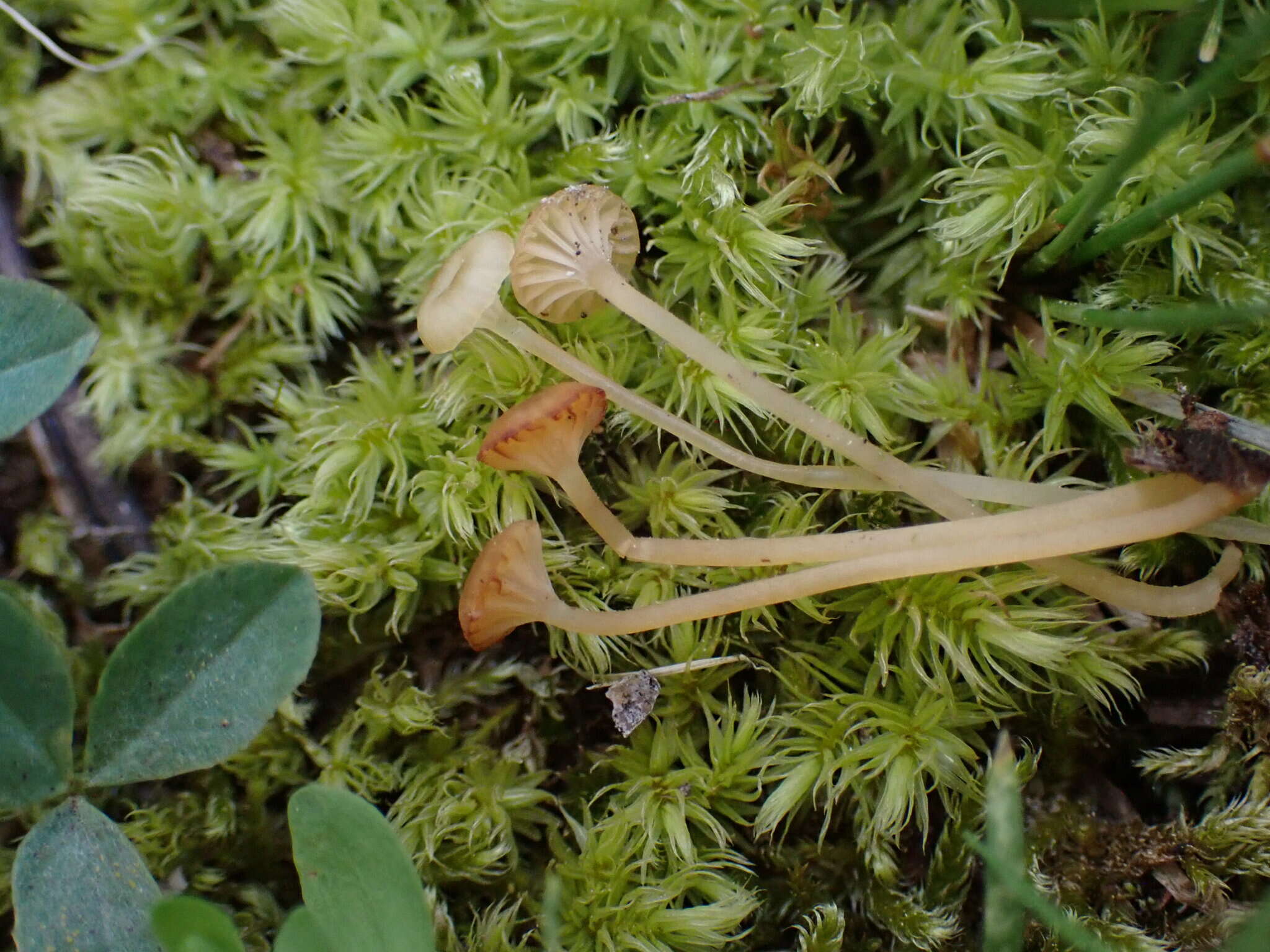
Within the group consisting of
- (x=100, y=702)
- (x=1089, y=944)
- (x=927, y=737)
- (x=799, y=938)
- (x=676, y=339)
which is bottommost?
(x=799, y=938)

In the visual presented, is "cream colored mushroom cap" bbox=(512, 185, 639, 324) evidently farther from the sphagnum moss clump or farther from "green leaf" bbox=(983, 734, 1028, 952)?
"green leaf" bbox=(983, 734, 1028, 952)

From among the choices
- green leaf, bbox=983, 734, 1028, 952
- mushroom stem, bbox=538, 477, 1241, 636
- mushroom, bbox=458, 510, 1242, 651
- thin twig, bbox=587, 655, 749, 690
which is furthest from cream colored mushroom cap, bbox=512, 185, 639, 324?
green leaf, bbox=983, 734, 1028, 952

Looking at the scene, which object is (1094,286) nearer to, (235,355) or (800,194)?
(800,194)

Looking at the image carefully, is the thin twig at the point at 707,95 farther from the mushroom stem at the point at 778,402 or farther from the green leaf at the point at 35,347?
the green leaf at the point at 35,347

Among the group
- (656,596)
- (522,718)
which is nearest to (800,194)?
(656,596)

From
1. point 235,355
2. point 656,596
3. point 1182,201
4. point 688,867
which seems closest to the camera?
point 1182,201

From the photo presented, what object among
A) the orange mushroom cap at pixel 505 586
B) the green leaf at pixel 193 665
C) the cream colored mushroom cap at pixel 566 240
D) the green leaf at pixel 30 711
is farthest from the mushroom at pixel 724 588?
the green leaf at pixel 30 711
